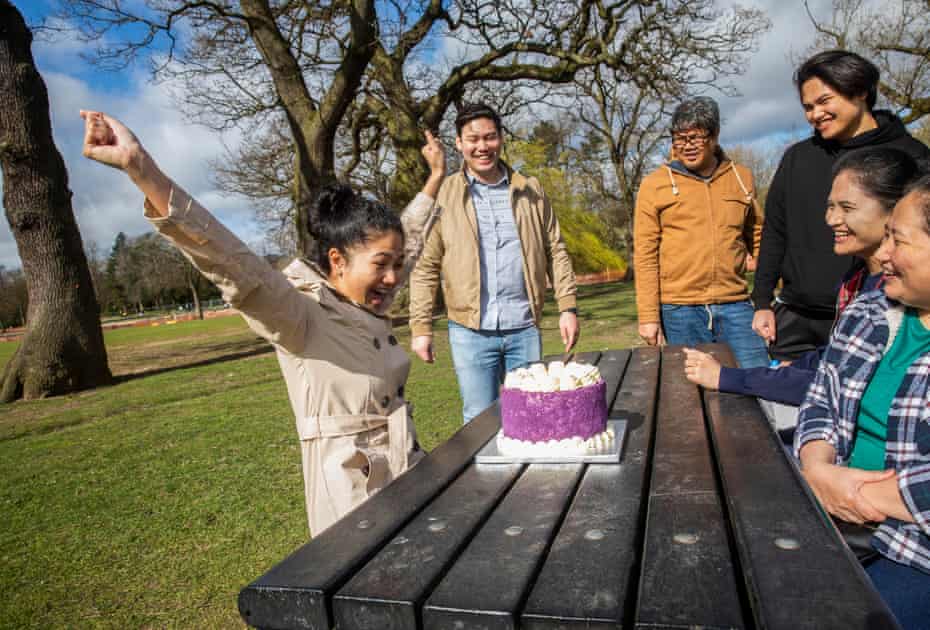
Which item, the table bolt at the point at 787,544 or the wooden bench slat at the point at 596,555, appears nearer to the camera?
the wooden bench slat at the point at 596,555

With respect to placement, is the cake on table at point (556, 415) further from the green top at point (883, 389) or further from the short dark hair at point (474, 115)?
the short dark hair at point (474, 115)

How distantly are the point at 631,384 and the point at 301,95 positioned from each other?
10665 mm

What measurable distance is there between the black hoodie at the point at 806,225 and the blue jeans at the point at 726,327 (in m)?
0.22

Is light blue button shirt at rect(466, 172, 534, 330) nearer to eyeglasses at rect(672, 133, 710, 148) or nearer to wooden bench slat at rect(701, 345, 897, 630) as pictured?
eyeglasses at rect(672, 133, 710, 148)

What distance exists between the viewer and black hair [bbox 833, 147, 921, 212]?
7.84ft

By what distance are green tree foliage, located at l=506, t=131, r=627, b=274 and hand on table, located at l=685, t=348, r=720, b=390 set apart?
27655 mm

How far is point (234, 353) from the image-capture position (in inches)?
577

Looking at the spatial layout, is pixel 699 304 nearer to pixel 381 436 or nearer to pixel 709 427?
pixel 709 427

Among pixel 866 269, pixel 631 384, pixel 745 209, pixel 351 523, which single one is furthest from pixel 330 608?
pixel 745 209

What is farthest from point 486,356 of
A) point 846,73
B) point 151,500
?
point 151,500

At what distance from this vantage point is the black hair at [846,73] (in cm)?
292

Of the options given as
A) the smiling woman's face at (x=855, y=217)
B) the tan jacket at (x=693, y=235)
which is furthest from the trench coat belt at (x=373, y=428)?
the tan jacket at (x=693, y=235)

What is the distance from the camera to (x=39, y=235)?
972 centimetres

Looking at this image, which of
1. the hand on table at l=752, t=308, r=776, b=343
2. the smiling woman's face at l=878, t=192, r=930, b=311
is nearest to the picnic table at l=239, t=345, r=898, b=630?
the smiling woman's face at l=878, t=192, r=930, b=311
